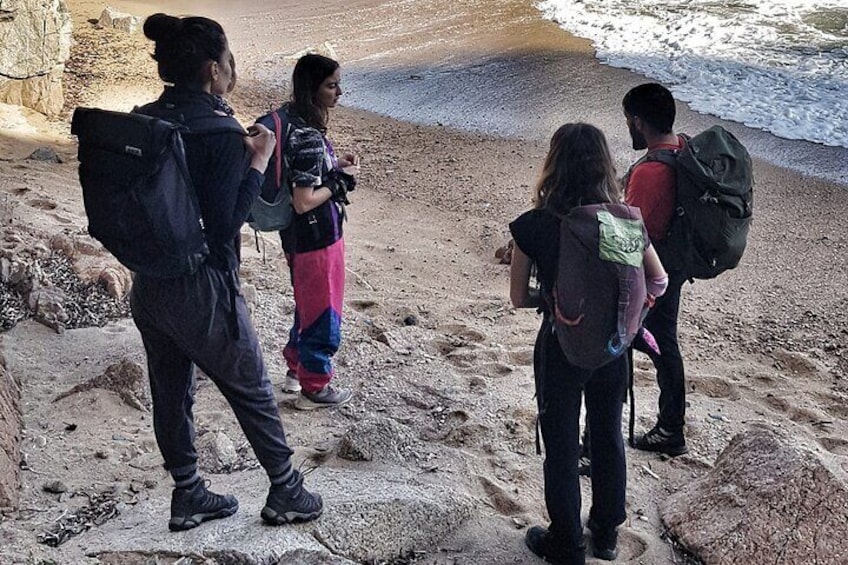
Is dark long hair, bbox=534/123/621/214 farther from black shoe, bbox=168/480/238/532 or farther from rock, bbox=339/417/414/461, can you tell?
black shoe, bbox=168/480/238/532

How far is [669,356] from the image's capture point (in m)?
4.02

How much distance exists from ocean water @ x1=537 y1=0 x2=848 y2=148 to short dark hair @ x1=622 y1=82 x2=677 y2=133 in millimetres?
7199

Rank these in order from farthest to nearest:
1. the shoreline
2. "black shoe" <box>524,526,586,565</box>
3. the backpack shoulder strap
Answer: the shoreline
"black shoe" <box>524,526,586,565</box>
the backpack shoulder strap

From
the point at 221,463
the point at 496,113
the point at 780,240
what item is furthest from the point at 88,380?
the point at 496,113

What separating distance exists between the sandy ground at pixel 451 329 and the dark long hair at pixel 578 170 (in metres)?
1.33

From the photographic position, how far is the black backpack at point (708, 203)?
3.57 meters

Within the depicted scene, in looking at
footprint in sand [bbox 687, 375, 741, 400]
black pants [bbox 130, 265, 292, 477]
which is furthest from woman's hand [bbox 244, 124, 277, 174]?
footprint in sand [bbox 687, 375, 741, 400]

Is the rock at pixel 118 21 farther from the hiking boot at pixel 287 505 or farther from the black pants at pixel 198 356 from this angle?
the hiking boot at pixel 287 505

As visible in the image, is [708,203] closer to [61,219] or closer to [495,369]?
[495,369]

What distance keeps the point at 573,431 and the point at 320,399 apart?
1.54m

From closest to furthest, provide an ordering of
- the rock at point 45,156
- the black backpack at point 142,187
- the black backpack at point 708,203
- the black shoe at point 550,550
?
the black backpack at point 142,187
the black shoe at point 550,550
the black backpack at point 708,203
the rock at point 45,156

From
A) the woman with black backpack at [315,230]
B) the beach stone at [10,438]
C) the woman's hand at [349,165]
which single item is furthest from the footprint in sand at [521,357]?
the beach stone at [10,438]

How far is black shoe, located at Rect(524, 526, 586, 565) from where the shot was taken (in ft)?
10.4

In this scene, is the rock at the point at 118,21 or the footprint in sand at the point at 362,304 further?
the rock at the point at 118,21
